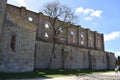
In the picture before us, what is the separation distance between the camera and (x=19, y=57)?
1742 cm

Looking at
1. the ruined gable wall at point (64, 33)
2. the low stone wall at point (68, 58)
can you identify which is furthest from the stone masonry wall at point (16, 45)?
the ruined gable wall at point (64, 33)

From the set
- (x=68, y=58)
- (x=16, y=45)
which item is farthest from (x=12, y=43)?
(x=68, y=58)

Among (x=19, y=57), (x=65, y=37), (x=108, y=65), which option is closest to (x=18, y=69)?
(x=19, y=57)

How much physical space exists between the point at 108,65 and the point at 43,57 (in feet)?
73.5

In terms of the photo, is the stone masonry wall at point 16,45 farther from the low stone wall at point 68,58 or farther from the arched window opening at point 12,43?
the low stone wall at point 68,58

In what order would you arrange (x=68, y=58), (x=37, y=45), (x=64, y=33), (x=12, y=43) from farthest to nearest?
1. (x=64, y=33)
2. (x=68, y=58)
3. (x=37, y=45)
4. (x=12, y=43)

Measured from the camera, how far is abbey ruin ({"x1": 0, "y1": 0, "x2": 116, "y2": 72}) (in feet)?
54.7

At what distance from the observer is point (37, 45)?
2394cm

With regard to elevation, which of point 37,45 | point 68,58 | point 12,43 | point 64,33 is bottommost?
point 68,58

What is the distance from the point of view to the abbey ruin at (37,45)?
54.7 feet

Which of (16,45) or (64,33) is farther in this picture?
(64,33)

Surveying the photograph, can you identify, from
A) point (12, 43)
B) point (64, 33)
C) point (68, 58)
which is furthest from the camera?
point (64, 33)

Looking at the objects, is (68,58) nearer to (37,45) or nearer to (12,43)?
(37,45)

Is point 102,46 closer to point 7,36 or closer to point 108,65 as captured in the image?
point 108,65
